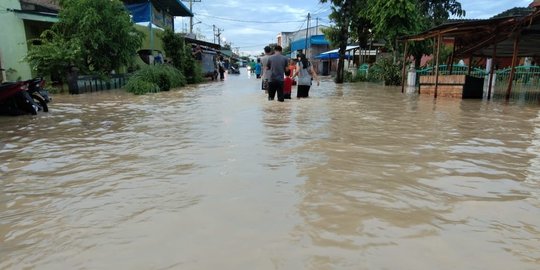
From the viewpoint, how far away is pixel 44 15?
1567 centimetres

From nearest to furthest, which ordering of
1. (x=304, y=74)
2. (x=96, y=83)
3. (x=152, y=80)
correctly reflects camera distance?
1. (x=304, y=74)
2. (x=96, y=83)
3. (x=152, y=80)

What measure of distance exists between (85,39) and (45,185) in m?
13.1

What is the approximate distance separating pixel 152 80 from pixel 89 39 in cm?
294

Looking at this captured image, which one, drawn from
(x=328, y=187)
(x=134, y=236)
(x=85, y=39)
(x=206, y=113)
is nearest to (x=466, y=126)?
(x=328, y=187)

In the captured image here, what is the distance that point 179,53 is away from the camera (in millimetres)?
22266

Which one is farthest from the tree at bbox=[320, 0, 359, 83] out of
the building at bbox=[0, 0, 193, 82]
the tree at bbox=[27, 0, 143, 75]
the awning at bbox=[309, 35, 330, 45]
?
the awning at bbox=[309, 35, 330, 45]

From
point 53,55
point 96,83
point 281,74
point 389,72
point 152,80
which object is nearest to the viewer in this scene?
point 281,74

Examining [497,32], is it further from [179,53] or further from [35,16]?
[35,16]

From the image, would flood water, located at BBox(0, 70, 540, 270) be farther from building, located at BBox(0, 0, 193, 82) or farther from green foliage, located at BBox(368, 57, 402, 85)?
green foliage, located at BBox(368, 57, 402, 85)

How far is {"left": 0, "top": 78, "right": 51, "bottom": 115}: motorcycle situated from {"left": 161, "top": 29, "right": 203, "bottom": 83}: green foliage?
12.5m

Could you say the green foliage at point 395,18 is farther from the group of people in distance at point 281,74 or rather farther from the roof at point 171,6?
the roof at point 171,6

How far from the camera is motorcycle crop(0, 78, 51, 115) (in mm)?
8891

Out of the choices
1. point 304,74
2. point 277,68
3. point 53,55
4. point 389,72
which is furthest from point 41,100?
point 389,72

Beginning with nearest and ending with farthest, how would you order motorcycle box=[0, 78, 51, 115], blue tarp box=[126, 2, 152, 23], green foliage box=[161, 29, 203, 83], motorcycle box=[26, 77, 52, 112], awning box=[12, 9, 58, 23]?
motorcycle box=[0, 78, 51, 115] → motorcycle box=[26, 77, 52, 112] → awning box=[12, 9, 58, 23] → green foliage box=[161, 29, 203, 83] → blue tarp box=[126, 2, 152, 23]
